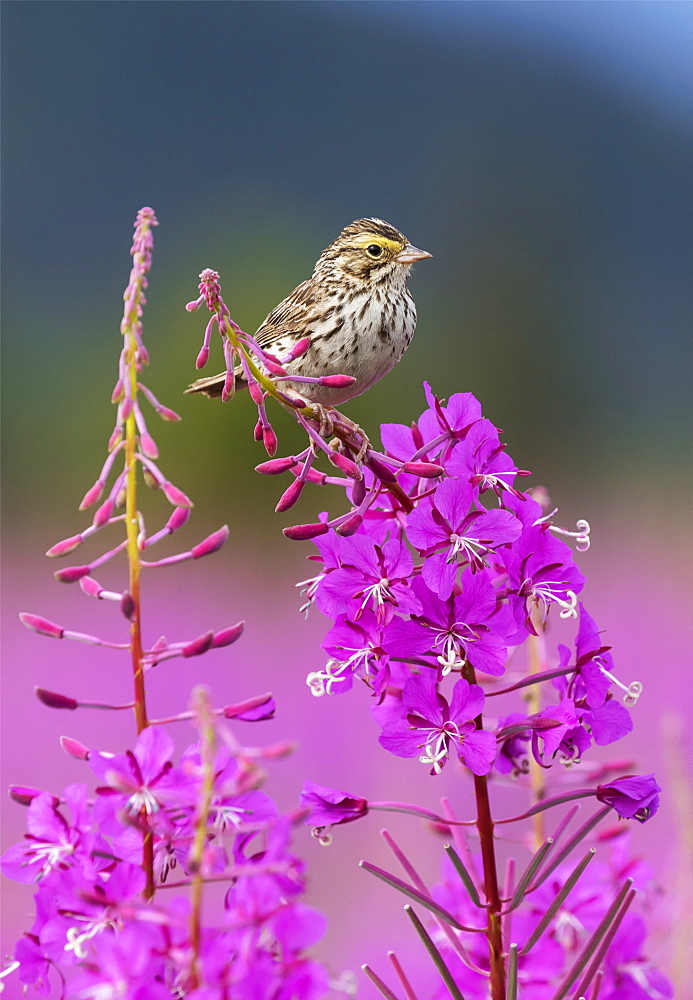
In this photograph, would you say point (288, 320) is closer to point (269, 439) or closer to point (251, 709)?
point (269, 439)

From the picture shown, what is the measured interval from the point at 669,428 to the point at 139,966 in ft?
33.6

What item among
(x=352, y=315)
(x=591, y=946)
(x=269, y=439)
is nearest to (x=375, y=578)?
(x=269, y=439)

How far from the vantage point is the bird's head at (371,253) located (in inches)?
74.2

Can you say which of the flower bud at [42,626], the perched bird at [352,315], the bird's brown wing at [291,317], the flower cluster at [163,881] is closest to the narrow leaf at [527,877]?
the flower cluster at [163,881]

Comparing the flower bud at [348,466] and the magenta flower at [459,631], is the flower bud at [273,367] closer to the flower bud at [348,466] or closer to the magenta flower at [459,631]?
the flower bud at [348,466]

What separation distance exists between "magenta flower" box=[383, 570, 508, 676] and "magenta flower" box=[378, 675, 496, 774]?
0.03 m

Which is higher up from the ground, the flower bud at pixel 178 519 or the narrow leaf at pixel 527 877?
the flower bud at pixel 178 519

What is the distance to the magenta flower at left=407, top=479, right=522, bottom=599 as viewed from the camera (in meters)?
0.96

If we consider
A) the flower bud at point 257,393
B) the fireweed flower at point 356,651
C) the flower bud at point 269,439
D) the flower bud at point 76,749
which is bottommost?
→ the flower bud at point 76,749

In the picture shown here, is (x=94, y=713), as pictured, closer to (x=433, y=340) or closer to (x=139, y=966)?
(x=139, y=966)

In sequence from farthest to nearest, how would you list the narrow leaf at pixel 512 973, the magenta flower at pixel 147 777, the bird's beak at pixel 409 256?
1. the bird's beak at pixel 409 256
2. the narrow leaf at pixel 512 973
3. the magenta flower at pixel 147 777

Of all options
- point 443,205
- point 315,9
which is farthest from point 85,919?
point 315,9

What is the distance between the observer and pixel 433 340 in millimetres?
10078

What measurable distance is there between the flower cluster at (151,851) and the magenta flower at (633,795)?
13.7 inches
